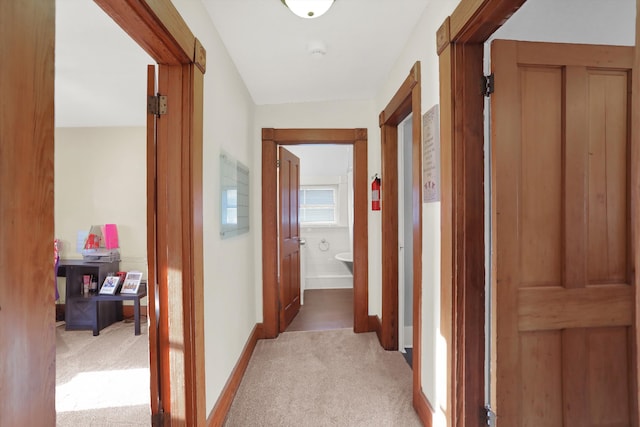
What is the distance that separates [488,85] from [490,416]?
1.47m

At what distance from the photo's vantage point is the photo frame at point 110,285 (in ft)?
10.5

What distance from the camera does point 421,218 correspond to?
1860 millimetres

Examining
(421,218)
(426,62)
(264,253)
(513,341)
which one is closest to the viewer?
(513,341)

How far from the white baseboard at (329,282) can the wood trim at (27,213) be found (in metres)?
4.56

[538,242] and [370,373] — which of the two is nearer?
[538,242]

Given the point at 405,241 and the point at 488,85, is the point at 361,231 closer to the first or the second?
the point at 405,241

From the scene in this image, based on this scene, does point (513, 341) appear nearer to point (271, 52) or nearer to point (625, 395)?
point (625, 395)

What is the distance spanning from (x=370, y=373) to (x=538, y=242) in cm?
158

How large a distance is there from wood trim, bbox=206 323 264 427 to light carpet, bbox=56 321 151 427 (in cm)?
47

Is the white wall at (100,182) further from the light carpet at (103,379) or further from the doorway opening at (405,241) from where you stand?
the doorway opening at (405,241)

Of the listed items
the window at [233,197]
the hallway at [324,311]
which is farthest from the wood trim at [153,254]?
→ the hallway at [324,311]

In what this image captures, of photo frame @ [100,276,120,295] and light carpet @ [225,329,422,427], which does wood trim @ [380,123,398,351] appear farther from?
photo frame @ [100,276,120,295]

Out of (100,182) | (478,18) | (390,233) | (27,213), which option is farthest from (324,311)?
(27,213)

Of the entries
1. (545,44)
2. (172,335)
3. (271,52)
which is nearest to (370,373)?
(172,335)
